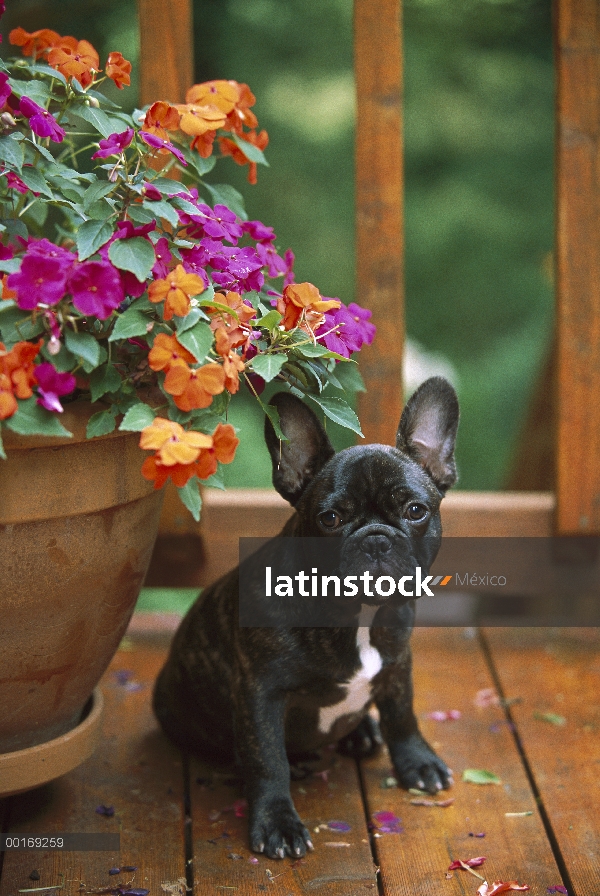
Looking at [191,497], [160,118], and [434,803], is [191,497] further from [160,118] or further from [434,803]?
[434,803]

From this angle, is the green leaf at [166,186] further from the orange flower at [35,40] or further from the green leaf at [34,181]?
the orange flower at [35,40]

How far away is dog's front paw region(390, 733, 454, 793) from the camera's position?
6.89 feet

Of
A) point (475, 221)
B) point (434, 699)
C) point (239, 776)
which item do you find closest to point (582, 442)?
point (434, 699)

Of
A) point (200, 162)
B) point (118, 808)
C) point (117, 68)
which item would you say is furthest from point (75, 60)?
point (118, 808)

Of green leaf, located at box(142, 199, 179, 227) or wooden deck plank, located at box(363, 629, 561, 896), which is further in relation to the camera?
wooden deck plank, located at box(363, 629, 561, 896)

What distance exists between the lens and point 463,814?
2025 mm

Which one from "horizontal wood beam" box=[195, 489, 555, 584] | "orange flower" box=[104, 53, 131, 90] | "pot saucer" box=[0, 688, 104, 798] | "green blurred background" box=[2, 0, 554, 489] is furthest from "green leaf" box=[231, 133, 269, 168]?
"green blurred background" box=[2, 0, 554, 489]

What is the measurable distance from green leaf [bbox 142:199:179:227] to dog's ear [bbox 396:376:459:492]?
582 mm

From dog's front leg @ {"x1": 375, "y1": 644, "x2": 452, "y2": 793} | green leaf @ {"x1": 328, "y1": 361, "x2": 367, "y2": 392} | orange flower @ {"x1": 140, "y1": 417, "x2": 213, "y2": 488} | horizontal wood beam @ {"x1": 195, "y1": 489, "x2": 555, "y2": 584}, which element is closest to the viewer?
orange flower @ {"x1": 140, "y1": 417, "x2": 213, "y2": 488}

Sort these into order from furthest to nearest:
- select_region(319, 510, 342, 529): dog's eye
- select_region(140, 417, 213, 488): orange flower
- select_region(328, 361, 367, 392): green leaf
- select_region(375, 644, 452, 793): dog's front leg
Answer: select_region(375, 644, 452, 793): dog's front leg → select_region(328, 361, 367, 392): green leaf → select_region(319, 510, 342, 529): dog's eye → select_region(140, 417, 213, 488): orange flower

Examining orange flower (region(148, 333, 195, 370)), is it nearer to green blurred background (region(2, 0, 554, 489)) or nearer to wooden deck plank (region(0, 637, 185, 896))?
wooden deck plank (region(0, 637, 185, 896))

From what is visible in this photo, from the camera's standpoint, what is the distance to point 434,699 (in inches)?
98.4

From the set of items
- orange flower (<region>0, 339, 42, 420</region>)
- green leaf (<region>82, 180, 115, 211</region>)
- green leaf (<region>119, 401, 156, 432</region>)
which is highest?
green leaf (<region>82, 180, 115, 211</region>)

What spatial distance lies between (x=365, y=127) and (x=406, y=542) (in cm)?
111
